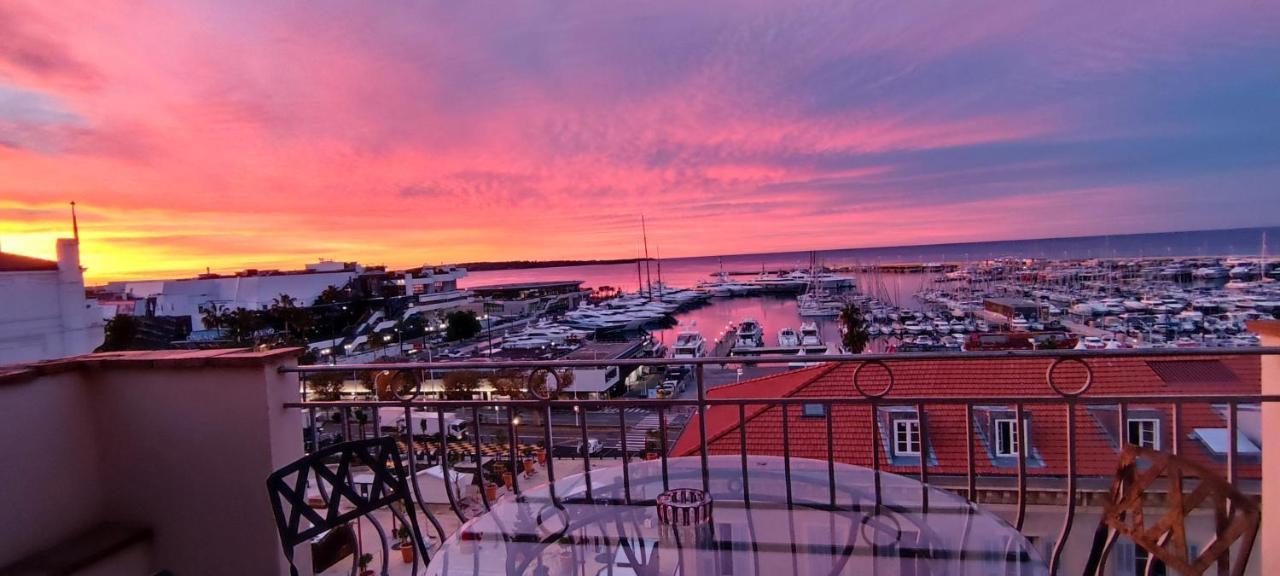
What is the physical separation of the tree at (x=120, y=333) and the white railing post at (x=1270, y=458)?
18405 mm

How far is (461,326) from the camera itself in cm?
3181

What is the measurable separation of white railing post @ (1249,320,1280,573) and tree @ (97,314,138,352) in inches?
725

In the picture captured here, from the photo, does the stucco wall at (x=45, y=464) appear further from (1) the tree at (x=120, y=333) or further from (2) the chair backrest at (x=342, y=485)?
Answer: (1) the tree at (x=120, y=333)

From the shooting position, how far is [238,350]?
2.77m

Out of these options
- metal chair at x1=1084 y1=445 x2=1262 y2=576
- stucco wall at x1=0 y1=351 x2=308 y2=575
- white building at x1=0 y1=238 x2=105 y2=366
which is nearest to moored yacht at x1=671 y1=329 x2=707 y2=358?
white building at x1=0 y1=238 x2=105 y2=366

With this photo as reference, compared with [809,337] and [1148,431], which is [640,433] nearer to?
[809,337]

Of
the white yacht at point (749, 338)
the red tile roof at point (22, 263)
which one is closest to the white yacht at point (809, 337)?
the white yacht at point (749, 338)

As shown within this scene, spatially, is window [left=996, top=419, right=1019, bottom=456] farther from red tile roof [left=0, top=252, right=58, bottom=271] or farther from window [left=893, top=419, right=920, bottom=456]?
red tile roof [left=0, top=252, right=58, bottom=271]

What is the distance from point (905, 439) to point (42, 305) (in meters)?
14.1

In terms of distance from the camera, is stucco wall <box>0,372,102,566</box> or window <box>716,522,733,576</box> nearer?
window <box>716,522,733,576</box>

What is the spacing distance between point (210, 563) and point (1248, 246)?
134 feet

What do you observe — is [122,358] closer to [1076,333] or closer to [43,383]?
[43,383]

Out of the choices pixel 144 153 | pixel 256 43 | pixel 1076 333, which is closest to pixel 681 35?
pixel 256 43

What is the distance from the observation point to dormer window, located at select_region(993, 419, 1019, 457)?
7.48 metres
